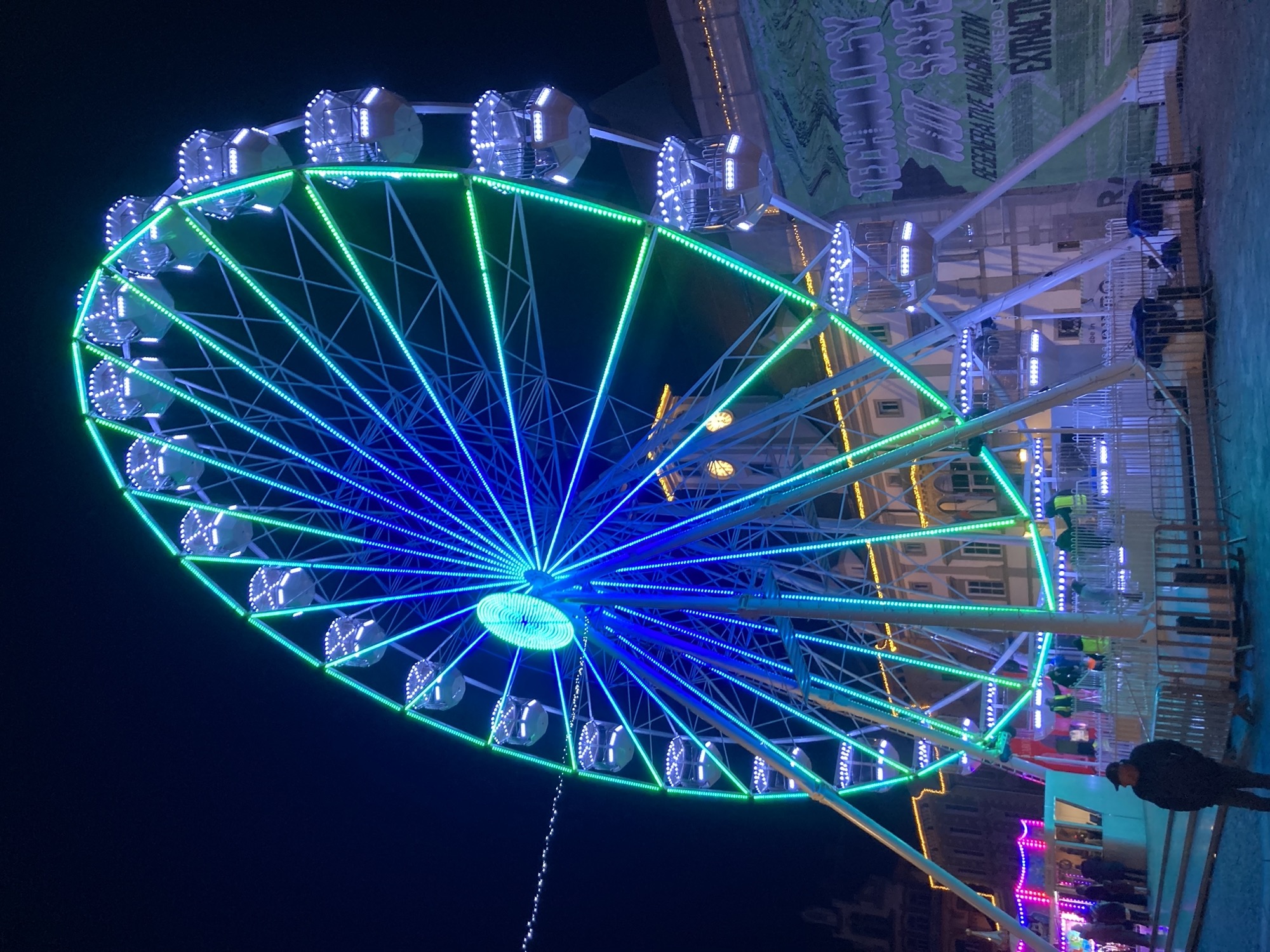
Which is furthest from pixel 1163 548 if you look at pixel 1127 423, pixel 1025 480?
pixel 1025 480

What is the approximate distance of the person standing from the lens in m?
7.55

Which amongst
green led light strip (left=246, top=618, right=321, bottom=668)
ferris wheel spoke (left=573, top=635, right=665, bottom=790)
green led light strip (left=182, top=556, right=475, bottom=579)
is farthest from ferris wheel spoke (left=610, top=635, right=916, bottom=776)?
green led light strip (left=246, top=618, right=321, bottom=668)

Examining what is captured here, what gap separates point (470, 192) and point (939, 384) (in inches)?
667

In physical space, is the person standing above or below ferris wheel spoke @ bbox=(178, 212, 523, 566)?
below

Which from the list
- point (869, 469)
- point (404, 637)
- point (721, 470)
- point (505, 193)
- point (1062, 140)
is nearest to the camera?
point (869, 469)

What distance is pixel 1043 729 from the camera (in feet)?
64.7

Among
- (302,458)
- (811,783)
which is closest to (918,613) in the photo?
(811,783)

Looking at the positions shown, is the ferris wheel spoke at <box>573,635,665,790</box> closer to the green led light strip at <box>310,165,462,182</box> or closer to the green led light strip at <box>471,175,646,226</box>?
the green led light strip at <box>471,175,646,226</box>

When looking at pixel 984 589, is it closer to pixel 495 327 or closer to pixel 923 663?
pixel 923 663

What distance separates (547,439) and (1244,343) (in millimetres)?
11087

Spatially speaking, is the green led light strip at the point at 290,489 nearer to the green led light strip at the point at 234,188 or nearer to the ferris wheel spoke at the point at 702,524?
the ferris wheel spoke at the point at 702,524

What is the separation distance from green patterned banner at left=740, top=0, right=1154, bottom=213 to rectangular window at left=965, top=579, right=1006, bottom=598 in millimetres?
12303

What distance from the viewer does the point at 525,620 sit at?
13.8 metres

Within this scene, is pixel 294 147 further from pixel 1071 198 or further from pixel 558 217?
pixel 1071 198
